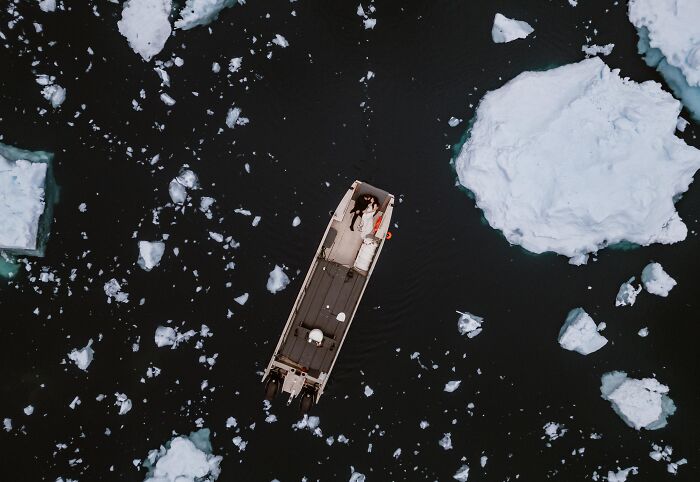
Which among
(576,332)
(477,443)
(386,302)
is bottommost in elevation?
(477,443)

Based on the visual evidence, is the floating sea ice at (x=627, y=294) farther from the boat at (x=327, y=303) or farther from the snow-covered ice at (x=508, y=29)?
the snow-covered ice at (x=508, y=29)

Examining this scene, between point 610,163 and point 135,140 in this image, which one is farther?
point 135,140

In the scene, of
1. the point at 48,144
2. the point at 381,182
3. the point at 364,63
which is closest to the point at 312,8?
the point at 364,63

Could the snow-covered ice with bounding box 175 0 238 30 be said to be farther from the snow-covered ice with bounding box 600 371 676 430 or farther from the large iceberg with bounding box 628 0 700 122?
the snow-covered ice with bounding box 600 371 676 430

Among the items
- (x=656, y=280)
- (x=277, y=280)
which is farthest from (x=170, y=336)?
(x=656, y=280)

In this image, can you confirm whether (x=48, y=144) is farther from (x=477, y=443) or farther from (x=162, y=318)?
(x=477, y=443)

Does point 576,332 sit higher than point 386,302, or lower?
higher
